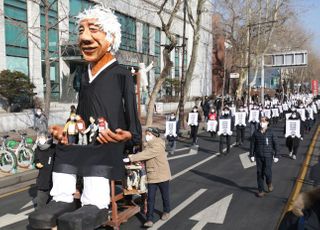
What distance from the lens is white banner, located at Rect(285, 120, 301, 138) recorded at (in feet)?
46.8

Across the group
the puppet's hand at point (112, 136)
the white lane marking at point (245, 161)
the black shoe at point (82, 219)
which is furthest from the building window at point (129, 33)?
the black shoe at point (82, 219)

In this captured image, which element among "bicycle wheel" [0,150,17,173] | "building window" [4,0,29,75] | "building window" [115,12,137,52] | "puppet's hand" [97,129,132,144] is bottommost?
"bicycle wheel" [0,150,17,173]

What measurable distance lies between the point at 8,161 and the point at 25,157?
2.61 ft

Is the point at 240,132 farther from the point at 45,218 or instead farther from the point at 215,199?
the point at 45,218

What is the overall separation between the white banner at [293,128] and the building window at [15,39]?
1417 cm

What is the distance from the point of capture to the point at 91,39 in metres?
4.57

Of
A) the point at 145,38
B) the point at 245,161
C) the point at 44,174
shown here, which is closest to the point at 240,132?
the point at 245,161

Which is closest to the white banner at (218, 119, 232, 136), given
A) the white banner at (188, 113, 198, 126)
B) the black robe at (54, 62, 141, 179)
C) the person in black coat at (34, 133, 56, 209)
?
the white banner at (188, 113, 198, 126)

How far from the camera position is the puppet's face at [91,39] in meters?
4.58

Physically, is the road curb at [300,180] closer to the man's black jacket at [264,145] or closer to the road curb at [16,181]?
the man's black jacket at [264,145]

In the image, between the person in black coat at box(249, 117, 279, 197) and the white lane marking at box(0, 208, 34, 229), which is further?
the person in black coat at box(249, 117, 279, 197)

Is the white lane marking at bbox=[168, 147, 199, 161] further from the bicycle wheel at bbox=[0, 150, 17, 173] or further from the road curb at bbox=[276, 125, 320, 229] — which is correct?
the bicycle wheel at bbox=[0, 150, 17, 173]

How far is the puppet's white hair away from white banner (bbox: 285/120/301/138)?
1084 centimetres

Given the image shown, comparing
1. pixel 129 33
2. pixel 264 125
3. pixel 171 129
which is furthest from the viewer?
pixel 129 33
